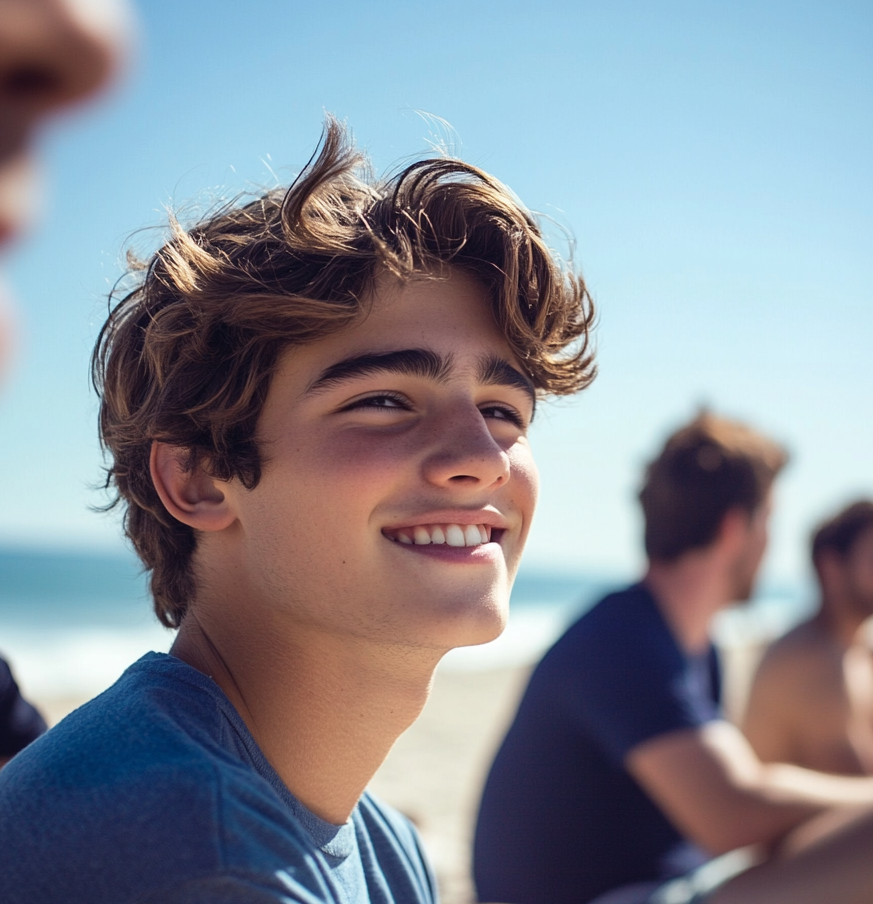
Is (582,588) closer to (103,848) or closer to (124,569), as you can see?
(124,569)

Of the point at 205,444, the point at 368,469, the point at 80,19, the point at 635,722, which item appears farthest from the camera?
the point at 635,722

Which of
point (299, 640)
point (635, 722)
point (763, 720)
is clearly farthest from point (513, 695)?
point (299, 640)

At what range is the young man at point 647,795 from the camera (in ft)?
9.64

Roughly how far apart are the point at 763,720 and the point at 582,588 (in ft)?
220

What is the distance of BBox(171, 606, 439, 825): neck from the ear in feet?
0.81

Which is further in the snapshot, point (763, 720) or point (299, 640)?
point (763, 720)

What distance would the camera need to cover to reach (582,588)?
70250mm

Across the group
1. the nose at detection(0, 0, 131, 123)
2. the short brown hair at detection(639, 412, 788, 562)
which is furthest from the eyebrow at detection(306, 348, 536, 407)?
the short brown hair at detection(639, 412, 788, 562)

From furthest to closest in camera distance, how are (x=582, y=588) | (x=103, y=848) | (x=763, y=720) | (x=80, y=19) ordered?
(x=582, y=588) < (x=763, y=720) < (x=103, y=848) < (x=80, y=19)

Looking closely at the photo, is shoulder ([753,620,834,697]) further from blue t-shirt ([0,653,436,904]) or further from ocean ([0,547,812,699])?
blue t-shirt ([0,653,436,904])

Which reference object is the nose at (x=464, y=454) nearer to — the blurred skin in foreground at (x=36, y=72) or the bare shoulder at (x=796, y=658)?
the blurred skin in foreground at (x=36, y=72)

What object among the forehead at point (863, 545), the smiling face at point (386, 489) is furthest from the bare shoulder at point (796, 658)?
the smiling face at point (386, 489)

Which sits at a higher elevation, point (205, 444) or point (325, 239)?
point (325, 239)

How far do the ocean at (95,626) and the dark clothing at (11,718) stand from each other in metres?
0.43
